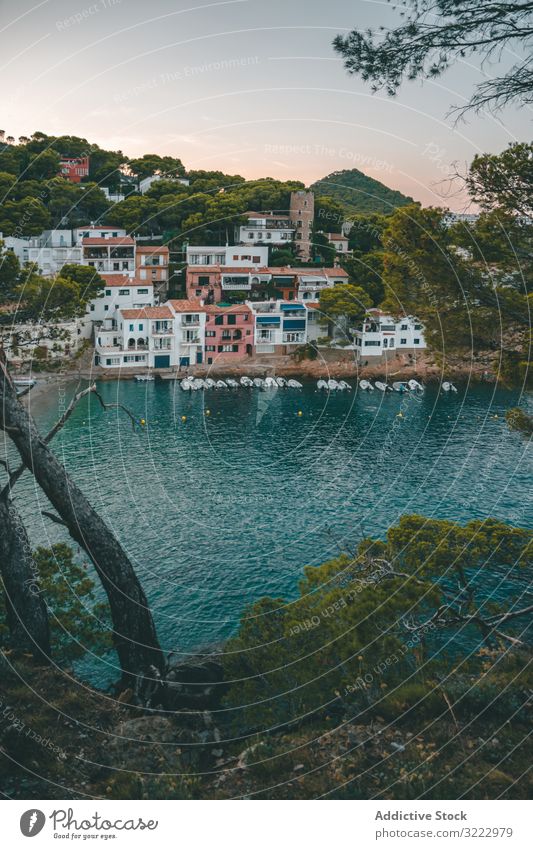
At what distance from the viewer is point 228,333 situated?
42.5 metres

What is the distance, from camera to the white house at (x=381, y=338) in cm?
4269

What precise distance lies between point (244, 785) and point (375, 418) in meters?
27.4

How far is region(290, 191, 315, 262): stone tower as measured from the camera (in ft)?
157

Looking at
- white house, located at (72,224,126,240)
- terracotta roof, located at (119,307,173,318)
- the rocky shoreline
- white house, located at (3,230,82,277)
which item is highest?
white house, located at (72,224,126,240)

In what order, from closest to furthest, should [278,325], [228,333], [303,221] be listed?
[228,333]
[278,325]
[303,221]

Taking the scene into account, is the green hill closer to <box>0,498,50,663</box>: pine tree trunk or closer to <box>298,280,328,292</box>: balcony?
<box>298,280,328,292</box>: balcony

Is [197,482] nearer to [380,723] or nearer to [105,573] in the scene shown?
[105,573]

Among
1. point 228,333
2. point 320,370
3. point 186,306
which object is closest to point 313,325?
point 320,370

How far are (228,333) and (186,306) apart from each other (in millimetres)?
2990

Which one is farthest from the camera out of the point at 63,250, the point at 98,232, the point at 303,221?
the point at 303,221

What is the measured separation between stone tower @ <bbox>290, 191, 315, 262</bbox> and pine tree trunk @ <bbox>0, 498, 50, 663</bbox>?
42.2 metres

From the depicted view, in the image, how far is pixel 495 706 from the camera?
7051 mm

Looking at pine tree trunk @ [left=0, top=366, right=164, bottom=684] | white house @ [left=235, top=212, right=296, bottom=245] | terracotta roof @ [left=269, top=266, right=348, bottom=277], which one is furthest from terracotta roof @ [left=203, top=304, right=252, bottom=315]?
pine tree trunk @ [left=0, top=366, right=164, bottom=684]

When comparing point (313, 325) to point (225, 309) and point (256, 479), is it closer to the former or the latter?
point (225, 309)
